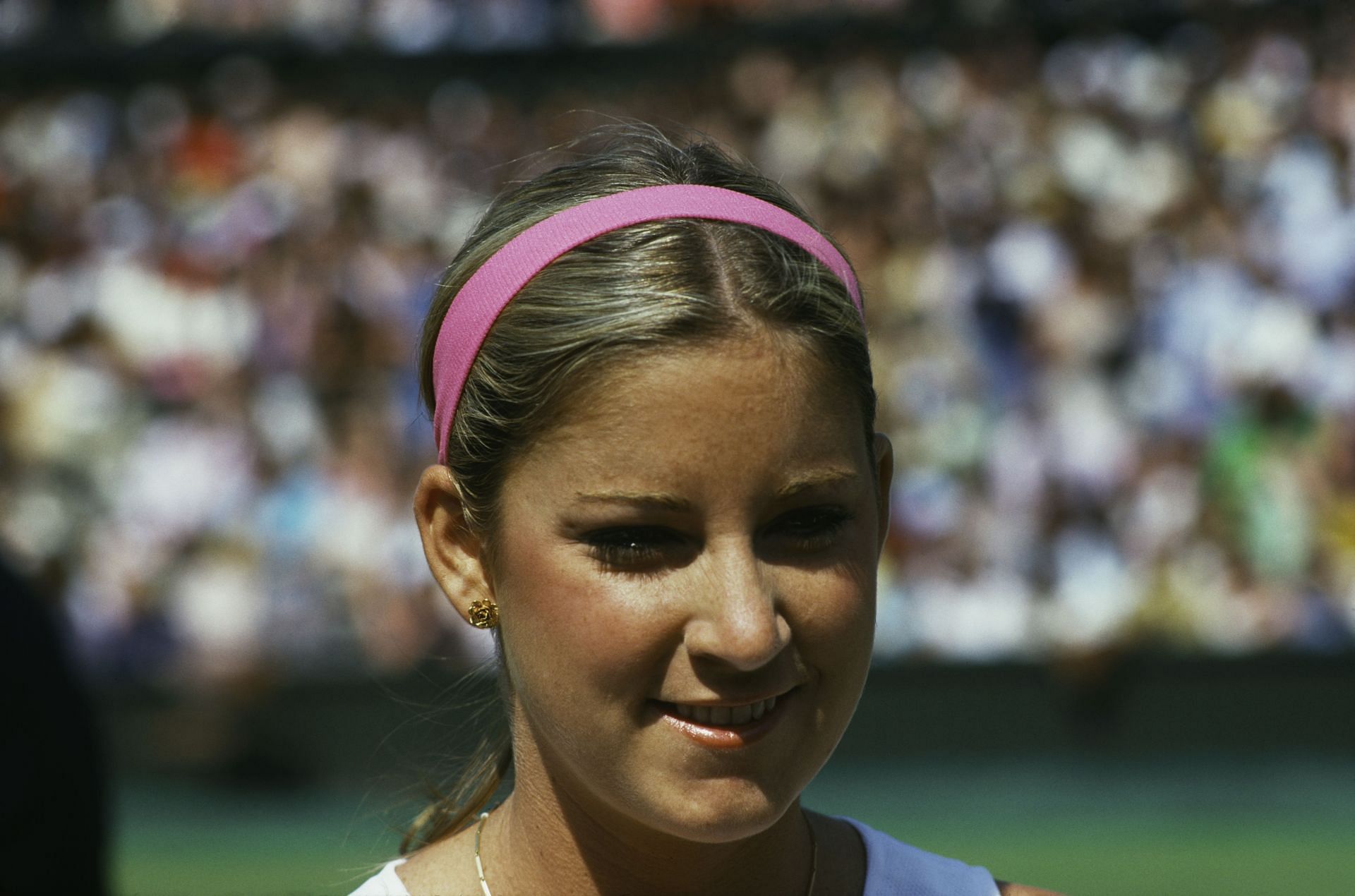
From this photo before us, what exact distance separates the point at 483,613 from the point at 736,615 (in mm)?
357

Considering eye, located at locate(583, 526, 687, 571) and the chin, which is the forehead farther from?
the chin

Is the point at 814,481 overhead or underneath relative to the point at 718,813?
overhead

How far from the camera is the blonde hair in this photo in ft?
5.60

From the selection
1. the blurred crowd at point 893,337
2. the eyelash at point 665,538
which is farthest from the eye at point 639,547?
the blurred crowd at point 893,337

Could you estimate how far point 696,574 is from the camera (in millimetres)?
1648

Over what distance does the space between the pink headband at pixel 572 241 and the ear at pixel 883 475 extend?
0.15 m

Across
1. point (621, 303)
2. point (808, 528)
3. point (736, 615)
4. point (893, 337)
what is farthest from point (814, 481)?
point (893, 337)

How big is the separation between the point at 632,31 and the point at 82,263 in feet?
10.9

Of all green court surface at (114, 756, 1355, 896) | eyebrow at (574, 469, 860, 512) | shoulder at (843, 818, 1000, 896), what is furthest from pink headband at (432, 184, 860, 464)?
green court surface at (114, 756, 1355, 896)

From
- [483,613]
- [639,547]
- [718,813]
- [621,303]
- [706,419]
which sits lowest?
[718,813]

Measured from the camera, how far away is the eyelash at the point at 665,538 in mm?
1663

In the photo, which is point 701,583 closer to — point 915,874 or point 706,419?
point 706,419

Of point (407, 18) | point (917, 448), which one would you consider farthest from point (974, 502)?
point (407, 18)

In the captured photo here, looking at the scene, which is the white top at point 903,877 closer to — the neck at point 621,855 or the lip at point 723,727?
the neck at point 621,855
